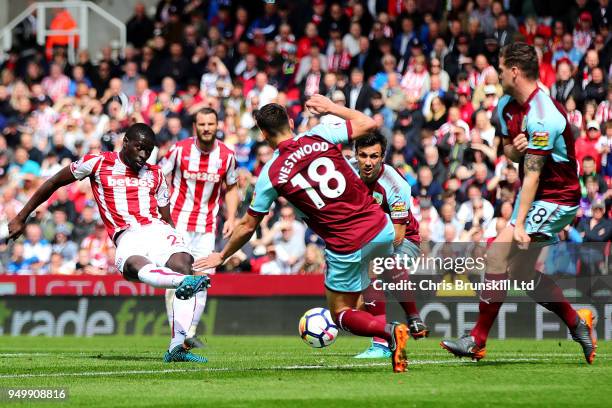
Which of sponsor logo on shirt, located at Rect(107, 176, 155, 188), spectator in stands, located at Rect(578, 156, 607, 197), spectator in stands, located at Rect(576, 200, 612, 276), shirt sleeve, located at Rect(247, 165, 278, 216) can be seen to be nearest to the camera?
shirt sleeve, located at Rect(247, 165, 278, 216)

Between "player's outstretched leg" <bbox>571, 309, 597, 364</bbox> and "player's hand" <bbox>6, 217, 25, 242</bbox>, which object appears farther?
"player's hand" <bbox>6, 217, 25, 242</bbox>

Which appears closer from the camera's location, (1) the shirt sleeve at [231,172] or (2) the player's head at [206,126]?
(2) the player's head at [206,126]

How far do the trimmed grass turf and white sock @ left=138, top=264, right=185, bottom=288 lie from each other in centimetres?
72

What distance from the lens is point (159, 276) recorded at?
1038 cm

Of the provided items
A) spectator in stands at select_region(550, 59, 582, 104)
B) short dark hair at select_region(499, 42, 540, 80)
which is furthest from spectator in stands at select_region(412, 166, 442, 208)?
short dark hair at select_region(499, 42, 540, 80)

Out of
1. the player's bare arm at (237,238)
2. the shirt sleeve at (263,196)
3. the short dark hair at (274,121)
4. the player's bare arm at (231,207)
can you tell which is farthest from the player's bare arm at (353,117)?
the player's bare arm at (231,207)

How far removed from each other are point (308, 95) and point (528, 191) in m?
12.5

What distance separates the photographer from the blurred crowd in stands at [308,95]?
18703mm

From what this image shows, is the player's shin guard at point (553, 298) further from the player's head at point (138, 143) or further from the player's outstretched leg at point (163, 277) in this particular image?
the player's head at point (138, 143)

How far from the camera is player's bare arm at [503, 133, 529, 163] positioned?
9.50m

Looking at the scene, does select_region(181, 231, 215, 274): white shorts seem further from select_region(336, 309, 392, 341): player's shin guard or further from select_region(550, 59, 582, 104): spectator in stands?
select_region(550, 59, 582, 104): spectator in stands

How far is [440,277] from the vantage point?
1670 cm

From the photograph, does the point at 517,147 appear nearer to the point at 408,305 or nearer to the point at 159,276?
the point at 408,305

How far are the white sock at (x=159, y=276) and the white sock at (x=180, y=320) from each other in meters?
0.48
